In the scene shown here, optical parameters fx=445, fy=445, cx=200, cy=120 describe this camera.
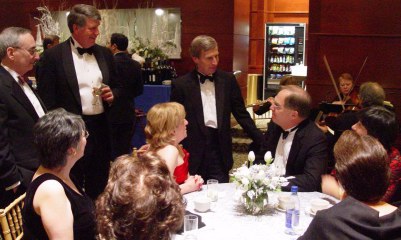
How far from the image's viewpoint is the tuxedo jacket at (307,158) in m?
2.79

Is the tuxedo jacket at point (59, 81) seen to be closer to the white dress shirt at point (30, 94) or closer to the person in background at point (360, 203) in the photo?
the white dress shirt at point (30, 94)

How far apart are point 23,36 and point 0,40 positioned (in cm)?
15

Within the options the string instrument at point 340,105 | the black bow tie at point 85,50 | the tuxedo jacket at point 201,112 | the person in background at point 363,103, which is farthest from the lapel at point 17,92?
the string instrument at point 340,105

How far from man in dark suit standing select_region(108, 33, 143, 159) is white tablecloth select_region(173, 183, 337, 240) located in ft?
9.38

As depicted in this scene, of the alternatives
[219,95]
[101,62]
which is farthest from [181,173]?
[101,62]

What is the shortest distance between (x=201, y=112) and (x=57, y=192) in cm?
181

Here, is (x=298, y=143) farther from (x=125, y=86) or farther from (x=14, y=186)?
(x=125, y=86)

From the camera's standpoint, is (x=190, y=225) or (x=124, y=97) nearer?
(x=190, y=225)

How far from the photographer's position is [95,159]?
358 centimetres

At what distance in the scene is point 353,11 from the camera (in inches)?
245

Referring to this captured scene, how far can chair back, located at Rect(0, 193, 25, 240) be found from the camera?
2.01 meters

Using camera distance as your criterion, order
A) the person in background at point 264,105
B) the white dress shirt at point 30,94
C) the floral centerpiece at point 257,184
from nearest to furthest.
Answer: the floral centerpiece at point 257,184 → the white dress shirt at point 30,94 → the person in background at point 264,105

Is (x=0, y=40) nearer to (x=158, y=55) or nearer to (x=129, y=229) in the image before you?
(x=129, y=229)

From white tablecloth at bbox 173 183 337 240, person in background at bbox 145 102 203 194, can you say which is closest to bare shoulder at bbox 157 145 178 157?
person in background at bbox 145 102 203 194
